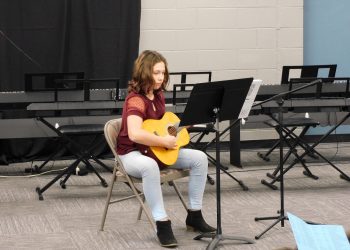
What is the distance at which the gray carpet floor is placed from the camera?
4016 mm

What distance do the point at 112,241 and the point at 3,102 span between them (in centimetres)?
239

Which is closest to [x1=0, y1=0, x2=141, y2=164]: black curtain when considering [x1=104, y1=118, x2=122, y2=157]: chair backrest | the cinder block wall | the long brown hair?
the cinder block wall

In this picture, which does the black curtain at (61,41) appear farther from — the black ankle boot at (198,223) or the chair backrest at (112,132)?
the black ankle boot at (198,223)

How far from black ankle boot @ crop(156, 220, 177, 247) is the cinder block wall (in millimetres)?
3369

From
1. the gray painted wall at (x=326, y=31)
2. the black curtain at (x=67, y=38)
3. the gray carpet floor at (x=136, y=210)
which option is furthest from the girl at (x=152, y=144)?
the gray painted wall at (x=326, y=31)

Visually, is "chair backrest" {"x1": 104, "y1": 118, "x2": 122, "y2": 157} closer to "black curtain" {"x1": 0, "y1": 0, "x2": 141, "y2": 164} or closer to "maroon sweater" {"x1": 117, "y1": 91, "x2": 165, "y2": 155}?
"maroon sweater" {"x1": 117, "y1": 91, "x2": 165, "y2": 155}

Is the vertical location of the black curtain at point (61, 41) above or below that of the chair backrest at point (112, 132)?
above

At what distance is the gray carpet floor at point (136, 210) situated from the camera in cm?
402

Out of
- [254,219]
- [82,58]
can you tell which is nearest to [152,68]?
[254,219]

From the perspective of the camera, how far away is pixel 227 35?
7191 millimetres

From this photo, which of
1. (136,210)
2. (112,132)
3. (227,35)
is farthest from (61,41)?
(112,132)

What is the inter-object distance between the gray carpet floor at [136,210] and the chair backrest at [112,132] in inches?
22.0

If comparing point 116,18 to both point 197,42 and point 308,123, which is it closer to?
point 197,42

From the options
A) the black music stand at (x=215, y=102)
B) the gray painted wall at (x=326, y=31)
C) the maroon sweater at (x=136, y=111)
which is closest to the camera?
the black music stand at (x=215, y=102)
